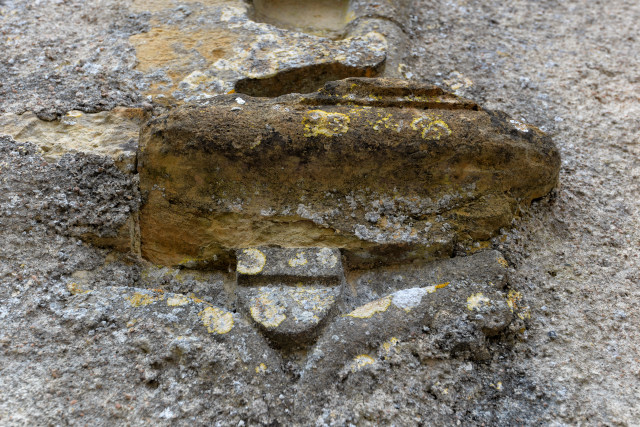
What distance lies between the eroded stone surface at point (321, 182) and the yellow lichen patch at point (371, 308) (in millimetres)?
148

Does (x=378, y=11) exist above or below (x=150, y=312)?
above

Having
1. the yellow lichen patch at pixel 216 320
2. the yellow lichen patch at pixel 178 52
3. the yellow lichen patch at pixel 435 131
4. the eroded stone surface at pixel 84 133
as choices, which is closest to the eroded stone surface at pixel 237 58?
the yellow lichen patch at pixel 178 52

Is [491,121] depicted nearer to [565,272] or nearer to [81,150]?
[565,272]

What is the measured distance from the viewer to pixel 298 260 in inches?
51.0

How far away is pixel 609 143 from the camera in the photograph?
1.66 m

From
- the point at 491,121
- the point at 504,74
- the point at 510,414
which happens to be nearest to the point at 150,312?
the point at 510,414

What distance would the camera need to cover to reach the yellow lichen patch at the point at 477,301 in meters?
1.21

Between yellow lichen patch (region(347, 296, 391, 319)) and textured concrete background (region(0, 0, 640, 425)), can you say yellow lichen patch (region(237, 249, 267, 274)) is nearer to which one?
textured concrete background (region(0, 0, 640, 425))

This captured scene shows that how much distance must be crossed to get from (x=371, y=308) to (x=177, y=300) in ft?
1.47

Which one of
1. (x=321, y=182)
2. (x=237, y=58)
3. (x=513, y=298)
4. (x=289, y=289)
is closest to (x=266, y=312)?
(x=289, y=289)

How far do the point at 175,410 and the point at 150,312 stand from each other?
0.24 m

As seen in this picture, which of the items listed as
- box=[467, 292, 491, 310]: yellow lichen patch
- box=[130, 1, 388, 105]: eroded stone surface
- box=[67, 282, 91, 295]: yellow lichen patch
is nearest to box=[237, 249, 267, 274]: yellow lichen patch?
box=[67, 282, 91, 295]: yellow lichen patch

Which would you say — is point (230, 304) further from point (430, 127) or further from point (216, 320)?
point (430, 127)

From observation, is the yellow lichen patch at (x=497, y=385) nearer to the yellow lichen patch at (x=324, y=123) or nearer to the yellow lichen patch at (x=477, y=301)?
the yellow lichen patch at (x=477, y=301)
